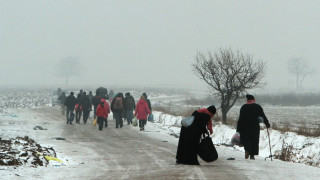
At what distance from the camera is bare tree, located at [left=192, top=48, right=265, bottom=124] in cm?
2644

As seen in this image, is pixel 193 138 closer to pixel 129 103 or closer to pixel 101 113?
pixel 101 113

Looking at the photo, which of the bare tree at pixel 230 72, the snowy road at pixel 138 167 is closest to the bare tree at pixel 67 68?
the bare tree at pixel 230 72

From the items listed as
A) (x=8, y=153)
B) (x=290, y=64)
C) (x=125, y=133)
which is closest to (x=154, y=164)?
(x=8, y=153)

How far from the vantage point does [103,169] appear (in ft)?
35.6

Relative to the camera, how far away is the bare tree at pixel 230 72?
86.7 ft

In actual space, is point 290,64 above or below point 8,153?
above

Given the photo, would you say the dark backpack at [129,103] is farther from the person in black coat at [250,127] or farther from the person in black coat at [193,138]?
the person in black coat at [193,138]

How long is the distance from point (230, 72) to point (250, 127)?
45.3ft

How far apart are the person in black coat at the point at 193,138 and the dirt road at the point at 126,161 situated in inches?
11.9

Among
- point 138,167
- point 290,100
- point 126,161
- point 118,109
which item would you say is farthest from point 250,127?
point 290,100

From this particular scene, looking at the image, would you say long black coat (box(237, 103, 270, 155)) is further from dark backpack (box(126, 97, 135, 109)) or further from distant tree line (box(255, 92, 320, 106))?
distant tree line (box(255, 92, 320, 106))

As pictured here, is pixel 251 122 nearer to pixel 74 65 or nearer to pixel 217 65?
pixel 217 65

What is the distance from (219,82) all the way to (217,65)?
925 millimetres

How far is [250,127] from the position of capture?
13281 millimetres
